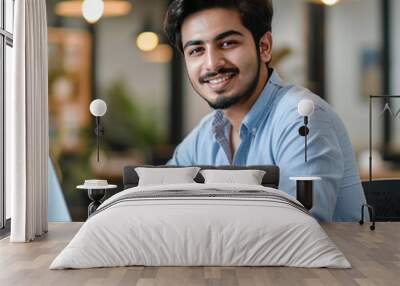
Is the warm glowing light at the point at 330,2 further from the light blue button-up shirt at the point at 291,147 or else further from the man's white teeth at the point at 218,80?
the man's white teeth at the point at 218,80

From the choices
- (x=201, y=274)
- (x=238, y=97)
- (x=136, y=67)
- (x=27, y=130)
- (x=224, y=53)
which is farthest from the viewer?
(x=136, y=67)

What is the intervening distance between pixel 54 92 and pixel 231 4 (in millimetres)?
2254

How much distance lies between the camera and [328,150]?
646 cm

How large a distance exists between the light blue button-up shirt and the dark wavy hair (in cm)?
57

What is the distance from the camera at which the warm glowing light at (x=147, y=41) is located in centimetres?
708

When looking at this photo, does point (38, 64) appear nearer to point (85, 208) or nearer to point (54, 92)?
point (54, 92)

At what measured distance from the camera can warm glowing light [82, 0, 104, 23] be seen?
7.10 m

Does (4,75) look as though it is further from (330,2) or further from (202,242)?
(330,2)

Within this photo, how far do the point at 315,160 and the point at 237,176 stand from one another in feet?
2.75

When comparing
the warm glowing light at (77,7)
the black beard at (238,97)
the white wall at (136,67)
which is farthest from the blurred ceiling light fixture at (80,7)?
the black beard at (238,97)

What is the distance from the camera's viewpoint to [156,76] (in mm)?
7078

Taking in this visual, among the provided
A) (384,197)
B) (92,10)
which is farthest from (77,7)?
(384,197)

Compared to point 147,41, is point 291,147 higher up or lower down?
lower down

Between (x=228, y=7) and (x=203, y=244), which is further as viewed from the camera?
(x=228, y=7)
